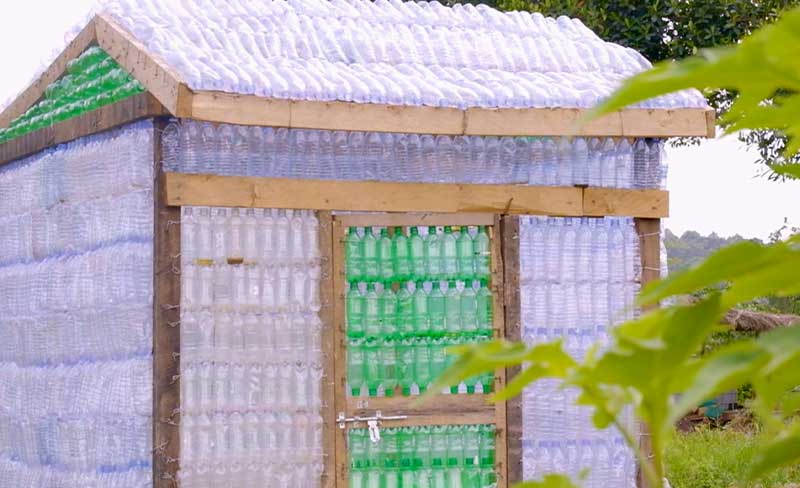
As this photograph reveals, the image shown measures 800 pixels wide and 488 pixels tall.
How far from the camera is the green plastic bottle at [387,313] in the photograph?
24.1ft

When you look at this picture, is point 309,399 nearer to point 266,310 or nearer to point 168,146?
point 266,310

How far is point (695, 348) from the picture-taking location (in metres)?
0.68

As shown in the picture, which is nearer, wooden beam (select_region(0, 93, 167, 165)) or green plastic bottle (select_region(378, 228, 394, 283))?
wooden beam (select_region(0, 93, 167, 165))

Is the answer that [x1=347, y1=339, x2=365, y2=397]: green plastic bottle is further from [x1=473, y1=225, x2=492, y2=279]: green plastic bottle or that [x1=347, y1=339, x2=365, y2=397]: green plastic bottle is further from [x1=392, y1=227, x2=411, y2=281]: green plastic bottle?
[x1=473, y1=225, x2=492, y2=279]: green plastic bottle

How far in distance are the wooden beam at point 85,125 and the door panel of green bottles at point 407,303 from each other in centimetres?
123

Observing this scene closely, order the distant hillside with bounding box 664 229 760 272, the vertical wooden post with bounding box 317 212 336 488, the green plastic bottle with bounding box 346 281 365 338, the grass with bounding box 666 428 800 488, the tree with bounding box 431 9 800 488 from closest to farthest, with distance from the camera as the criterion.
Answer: the tree with bounding box 431 9 800 488 → the vertical wooden post with bounding box 317 212 336 488 → the green plastic bottle with bounding box 346 281 365 338 → the grass with bounding box 666 428 800 488 → the distant hillside with bounding box 664 229 760 272

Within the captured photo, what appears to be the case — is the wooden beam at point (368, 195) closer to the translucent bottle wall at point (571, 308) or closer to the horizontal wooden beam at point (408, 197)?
the horizontal wooden beam at point (408, 197)

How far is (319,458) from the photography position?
7.21 meters

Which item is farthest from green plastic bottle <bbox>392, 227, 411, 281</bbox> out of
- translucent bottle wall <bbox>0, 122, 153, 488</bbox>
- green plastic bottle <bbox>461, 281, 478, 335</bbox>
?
translucent bottle wall <bbox>0, 122, 153, 488</bbox>

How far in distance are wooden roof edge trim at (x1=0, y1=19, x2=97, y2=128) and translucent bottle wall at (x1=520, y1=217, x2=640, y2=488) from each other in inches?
102

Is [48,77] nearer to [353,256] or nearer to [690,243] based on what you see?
[353,256]

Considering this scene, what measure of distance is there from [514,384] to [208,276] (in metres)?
6.32

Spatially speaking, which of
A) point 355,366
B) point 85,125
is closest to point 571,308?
point 355,366

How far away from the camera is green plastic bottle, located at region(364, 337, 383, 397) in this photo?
7324 millimetres
